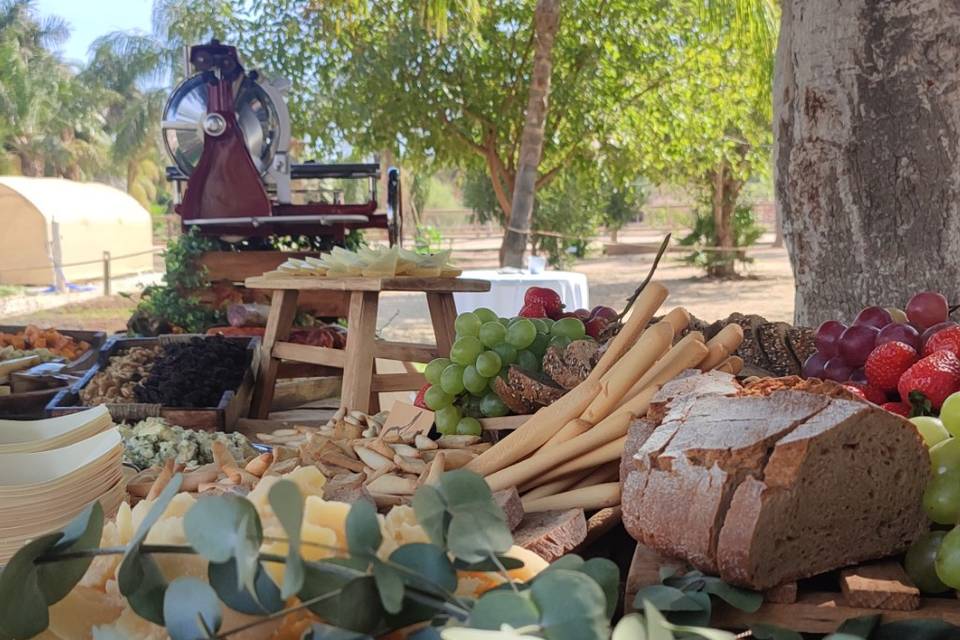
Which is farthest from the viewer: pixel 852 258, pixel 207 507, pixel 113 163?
pixel 113 163

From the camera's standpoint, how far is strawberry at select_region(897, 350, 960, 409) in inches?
Result: 57.1

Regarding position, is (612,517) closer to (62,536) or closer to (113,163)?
(62,536)

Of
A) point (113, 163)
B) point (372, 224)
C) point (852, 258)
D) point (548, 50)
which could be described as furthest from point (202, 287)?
point (113, 163)

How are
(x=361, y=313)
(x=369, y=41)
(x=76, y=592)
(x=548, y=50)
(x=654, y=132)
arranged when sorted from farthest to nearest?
(x=654, y=132) → (x=369, y=41) → (x=548, y=50) → (x=361, y=313) → (x=76, y=592)

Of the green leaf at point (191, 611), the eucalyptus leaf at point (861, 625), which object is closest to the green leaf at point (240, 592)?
the green leaf at point (191, 611)

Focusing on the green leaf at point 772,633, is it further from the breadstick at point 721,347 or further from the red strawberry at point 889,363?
the red strawberry at point 889,363

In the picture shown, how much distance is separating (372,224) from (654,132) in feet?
23.8

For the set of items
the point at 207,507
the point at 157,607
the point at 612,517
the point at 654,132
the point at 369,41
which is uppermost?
the point at 369,41

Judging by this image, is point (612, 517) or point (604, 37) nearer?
point (612, 517)

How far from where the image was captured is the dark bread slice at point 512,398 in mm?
1689

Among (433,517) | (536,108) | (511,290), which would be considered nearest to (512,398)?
(433,517)

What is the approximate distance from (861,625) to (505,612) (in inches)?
19.4

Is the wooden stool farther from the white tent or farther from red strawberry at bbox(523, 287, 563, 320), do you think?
the white tent

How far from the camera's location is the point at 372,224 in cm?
539
